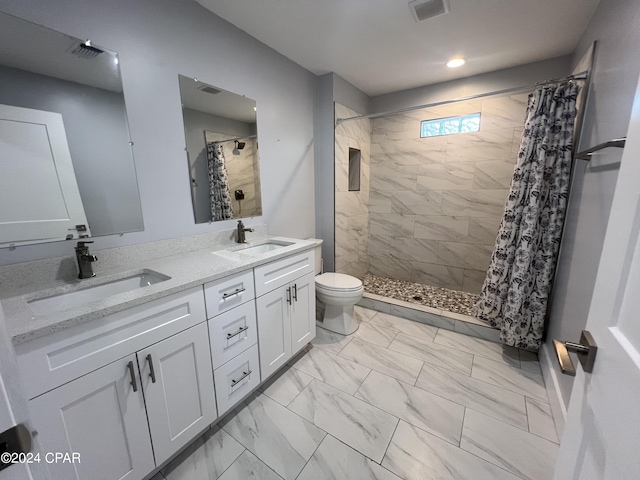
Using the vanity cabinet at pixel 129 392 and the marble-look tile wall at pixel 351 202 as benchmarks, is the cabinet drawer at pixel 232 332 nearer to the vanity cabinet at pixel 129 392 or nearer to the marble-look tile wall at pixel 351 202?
the vanity cabinet at pixel 129 392

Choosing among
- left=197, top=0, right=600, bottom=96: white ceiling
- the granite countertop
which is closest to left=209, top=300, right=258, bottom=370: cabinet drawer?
the granite countertop

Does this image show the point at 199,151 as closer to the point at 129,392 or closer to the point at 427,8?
the point at 129,392

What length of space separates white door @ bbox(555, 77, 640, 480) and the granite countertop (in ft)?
4.33

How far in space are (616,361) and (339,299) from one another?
1819 mm

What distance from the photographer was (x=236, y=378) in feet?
4.82

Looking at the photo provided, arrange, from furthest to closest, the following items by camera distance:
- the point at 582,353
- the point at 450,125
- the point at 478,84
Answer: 1. the point at 450,125
2. the point at 478,84
3. the point at 582,353

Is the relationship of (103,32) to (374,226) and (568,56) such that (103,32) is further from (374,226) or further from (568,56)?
(568,56)

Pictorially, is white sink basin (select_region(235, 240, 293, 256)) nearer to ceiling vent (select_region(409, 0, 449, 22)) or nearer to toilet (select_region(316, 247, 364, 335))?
toilet (select_region(316, 247, 364, 335))

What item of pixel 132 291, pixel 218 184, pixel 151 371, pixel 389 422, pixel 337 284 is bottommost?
pixel 389 422

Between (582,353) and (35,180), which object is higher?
(35,180)

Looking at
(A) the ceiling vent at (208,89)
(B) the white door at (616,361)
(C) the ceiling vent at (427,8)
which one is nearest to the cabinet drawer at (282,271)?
(A) the ceiling vent at (208,89)

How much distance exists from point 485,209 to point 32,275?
3.49 metres

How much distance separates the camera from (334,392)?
5.56 feet

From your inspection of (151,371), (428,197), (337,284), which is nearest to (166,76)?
→ (151,371)
